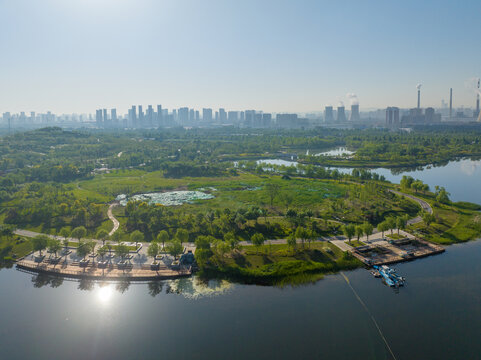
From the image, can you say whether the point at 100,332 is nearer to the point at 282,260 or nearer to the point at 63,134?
the point at 282,260

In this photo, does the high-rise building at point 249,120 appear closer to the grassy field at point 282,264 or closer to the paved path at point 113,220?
the paved path at point 113,220

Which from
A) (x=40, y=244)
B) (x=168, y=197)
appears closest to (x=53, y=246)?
(x=40, y=244)

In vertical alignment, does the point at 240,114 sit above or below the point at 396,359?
above

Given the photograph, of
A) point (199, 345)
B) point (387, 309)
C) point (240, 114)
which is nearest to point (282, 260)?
point (387, 309)

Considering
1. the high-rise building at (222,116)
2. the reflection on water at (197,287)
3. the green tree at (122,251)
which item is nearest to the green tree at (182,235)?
the green tree at (122,251)

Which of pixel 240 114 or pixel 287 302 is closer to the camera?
pixel 287 302

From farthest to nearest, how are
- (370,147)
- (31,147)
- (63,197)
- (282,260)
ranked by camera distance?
(370,147), (31,147), (63,197), (282,260)
